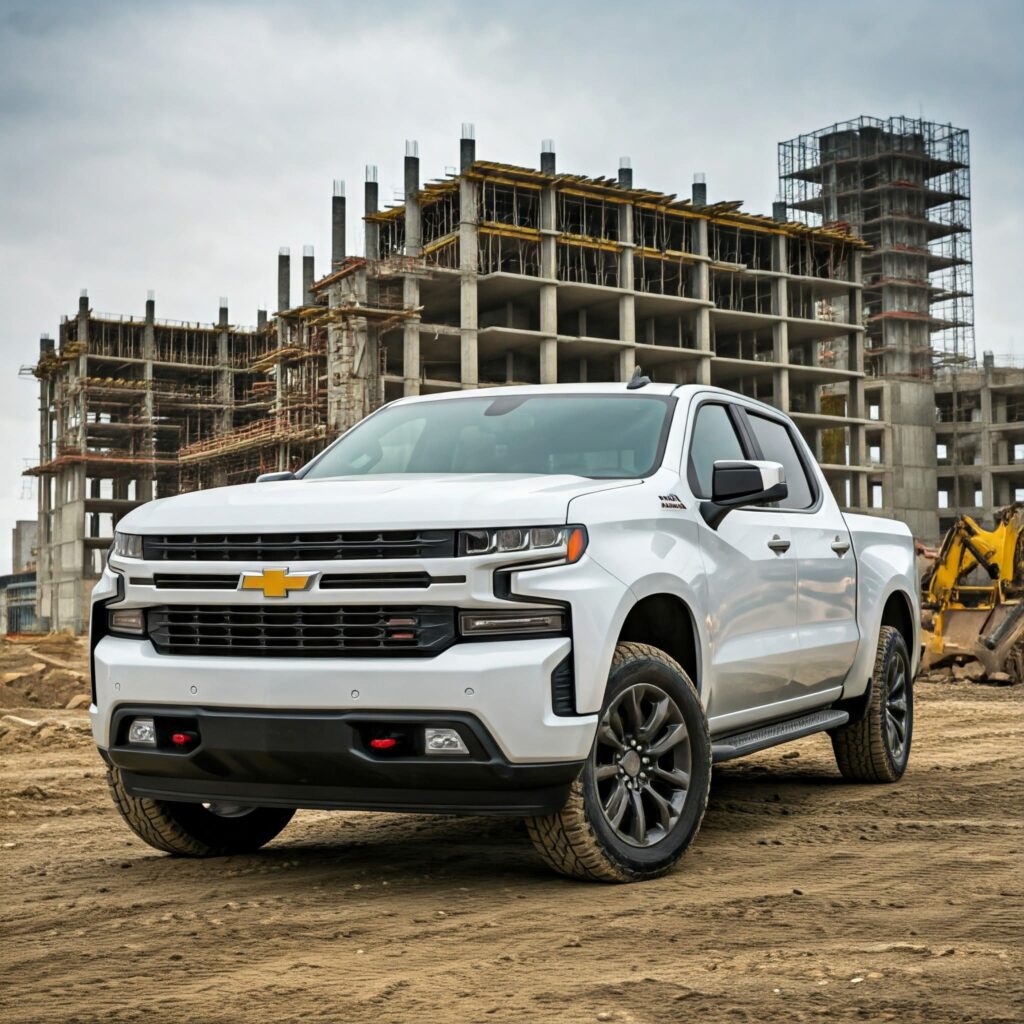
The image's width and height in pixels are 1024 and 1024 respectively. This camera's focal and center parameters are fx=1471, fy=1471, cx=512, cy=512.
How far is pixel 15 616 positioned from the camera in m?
106

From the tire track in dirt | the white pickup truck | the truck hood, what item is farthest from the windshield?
the tire track in dirt

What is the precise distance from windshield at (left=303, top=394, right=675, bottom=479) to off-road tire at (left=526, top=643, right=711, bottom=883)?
3.20 feet

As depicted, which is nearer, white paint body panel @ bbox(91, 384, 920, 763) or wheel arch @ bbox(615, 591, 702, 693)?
white paint body panel @ bbox(91, 384, 920, 763)

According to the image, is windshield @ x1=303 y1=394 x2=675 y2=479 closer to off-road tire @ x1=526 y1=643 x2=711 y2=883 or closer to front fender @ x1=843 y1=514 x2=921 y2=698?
off-road tire @ x1=526 y1=643 x2=711 y2=883

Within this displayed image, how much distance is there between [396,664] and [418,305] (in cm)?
6575

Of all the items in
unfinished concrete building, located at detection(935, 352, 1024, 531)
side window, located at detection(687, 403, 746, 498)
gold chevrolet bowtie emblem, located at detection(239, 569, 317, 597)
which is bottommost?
gold chevrolet bowtie emblem, located at detection(239, 569, 317, 597)

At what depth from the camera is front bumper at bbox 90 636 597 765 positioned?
5.14 metres

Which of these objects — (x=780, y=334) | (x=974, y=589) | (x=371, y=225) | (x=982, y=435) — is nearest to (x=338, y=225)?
(x=371, y=225)

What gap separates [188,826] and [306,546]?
1739 millimetres

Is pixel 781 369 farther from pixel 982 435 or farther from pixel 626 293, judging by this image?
pixel 982 435

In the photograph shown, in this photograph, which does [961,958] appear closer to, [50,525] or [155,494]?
[155,494]

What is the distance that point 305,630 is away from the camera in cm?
539

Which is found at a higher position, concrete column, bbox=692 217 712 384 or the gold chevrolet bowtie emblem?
concrete column, bbox=692 217 712 384

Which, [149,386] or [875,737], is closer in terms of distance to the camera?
[875,737]
